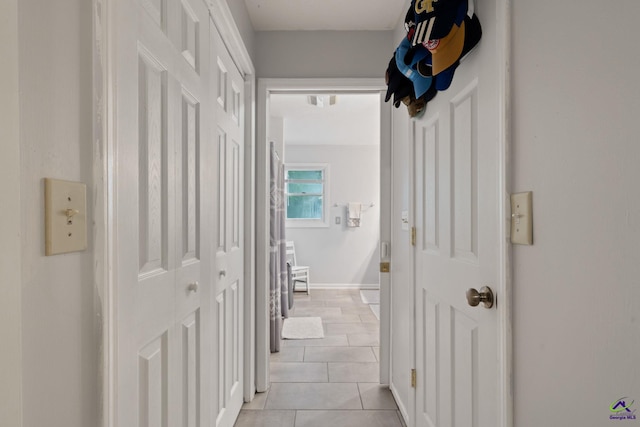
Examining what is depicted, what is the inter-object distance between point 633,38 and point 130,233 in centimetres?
101

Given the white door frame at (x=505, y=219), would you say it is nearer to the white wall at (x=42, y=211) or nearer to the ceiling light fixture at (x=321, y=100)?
the white wall at (x=42, y=211)

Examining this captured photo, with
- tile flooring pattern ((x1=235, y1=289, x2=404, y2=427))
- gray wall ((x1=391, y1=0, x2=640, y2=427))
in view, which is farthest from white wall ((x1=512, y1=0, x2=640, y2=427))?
tile flooring pattern ((x1=235, y1=289, x2=404, y2=427))

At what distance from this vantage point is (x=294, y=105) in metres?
4.26

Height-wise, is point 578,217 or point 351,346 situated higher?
point 578,217

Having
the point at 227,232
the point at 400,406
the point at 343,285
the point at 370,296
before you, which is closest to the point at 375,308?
the point at 370,296

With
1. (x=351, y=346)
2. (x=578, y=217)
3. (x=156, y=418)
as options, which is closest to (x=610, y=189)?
(x=578, y=217)

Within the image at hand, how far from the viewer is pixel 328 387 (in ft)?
8.27

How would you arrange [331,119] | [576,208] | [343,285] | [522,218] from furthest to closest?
[343,285] < [331,119] < [522,218] < [576,208]

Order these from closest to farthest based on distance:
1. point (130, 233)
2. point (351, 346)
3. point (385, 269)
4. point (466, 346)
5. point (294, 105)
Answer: point (130, 233) < point (466, 346) < point (385, 269) < point (351, 346) < point (294, 105)

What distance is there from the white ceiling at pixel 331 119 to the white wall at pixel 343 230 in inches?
9.6

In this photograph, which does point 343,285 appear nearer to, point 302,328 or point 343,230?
point 343,230

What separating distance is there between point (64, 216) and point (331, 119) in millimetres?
4455

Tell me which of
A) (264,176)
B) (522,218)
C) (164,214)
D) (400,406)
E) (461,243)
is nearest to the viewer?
(522,218)

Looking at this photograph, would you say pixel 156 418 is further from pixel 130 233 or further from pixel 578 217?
pixel 578 217
